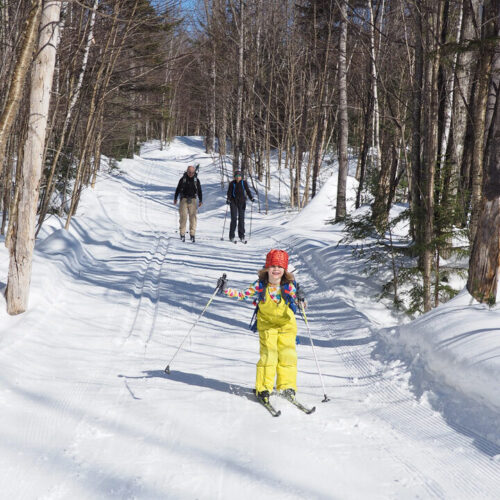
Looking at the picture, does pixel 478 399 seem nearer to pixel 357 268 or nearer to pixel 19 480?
pixel 19 480

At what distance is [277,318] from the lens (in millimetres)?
4836

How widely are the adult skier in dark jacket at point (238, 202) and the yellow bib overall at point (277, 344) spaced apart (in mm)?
9452

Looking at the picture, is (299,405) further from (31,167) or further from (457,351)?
(31,167)

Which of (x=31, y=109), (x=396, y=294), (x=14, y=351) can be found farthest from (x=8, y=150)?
(x=396, y=294)

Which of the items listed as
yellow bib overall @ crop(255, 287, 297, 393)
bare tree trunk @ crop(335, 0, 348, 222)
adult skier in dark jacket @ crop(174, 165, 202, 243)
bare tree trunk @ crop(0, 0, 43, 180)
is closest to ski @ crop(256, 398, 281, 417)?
yellow bib overall @ crop(255, 287, 297, 393)

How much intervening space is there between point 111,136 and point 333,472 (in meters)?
26.1

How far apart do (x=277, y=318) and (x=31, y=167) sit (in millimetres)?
4003

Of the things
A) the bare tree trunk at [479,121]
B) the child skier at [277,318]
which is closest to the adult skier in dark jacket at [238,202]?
the bare tree trunk at [479,121]

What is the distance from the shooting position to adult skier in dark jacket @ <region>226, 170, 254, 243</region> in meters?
14.3

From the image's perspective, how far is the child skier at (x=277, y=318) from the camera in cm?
473

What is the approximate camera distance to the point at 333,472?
3.33 meters

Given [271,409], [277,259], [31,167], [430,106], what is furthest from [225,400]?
[430,106]

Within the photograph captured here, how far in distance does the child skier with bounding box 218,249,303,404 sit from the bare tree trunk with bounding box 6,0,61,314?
128 inches

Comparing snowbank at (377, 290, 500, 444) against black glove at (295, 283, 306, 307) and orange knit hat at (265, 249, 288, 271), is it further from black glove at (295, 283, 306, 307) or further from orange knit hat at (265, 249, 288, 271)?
orange knit hat at (265, 249, 288, 271)
